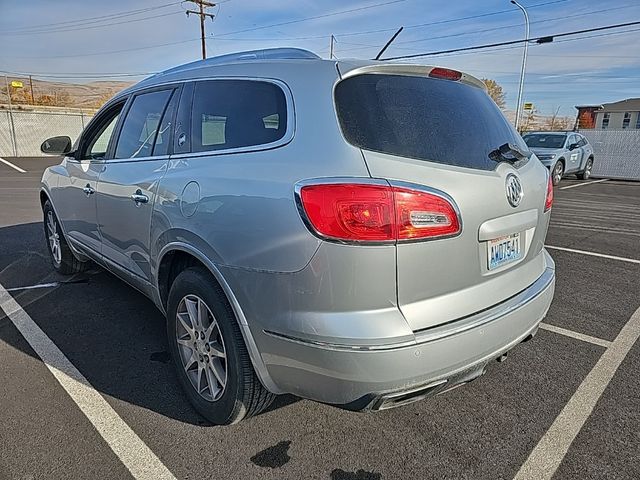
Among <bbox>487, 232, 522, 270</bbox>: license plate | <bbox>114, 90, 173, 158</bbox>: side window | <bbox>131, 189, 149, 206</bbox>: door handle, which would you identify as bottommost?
<bbox>487, 232, 522, 270</bbox>: license plate

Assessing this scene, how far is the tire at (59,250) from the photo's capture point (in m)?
4.56

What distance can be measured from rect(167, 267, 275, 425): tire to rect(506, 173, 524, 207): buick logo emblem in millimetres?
1372

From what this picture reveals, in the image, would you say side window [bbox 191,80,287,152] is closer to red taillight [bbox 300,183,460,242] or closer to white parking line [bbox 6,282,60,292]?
red taillight [bbox 300,183,460,242]

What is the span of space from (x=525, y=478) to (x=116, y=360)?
2.47 meters

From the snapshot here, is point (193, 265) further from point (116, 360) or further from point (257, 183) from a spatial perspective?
point (116, 360)

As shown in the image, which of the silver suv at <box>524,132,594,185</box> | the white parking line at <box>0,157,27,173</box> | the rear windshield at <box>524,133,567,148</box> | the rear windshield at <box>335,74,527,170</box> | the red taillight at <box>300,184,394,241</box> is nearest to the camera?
the red taillight at <box>300,184,394,241</box>

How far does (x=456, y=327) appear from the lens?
1.85 meters

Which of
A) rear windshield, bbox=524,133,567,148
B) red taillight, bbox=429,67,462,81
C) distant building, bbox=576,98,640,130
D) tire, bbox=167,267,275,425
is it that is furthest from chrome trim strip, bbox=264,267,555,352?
distant building, bbox=576,98,640,130

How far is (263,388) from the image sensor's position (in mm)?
2176

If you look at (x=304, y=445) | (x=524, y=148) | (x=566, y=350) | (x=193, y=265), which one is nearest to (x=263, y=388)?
(x=304, y=445)

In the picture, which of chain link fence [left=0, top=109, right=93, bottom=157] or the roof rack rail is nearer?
the roof rack rail

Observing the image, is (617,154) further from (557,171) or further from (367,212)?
(367,212)

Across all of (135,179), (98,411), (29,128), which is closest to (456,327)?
(98,411)

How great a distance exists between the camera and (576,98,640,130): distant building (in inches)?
2153
